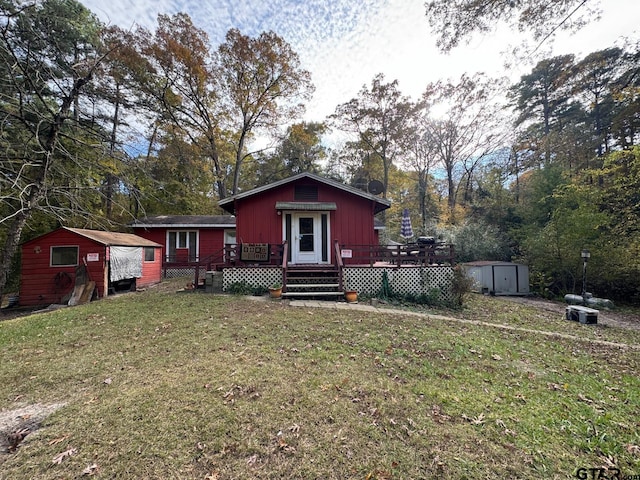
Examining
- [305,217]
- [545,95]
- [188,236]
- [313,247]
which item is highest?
[545,95]

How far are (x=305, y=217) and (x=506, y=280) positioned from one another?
1033 cm

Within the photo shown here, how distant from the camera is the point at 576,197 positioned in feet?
41.2

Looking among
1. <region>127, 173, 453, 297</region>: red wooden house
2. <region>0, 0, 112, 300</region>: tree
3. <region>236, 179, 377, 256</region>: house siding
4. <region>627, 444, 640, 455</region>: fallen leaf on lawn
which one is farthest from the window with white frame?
<region>627, 444, 640, 455</region>: fallen leaf on lawn

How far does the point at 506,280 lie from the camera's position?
13.2 meters

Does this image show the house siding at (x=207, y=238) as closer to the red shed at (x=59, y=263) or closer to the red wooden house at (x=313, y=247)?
the red wooden house at (x=313, y=247)

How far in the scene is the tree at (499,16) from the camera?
6.35 meters

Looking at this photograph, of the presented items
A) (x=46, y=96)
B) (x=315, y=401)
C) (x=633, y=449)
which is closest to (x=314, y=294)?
(x=315, y=401)

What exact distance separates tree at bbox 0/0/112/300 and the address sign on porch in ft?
15.1

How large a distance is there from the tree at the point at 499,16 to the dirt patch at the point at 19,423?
1051 cm

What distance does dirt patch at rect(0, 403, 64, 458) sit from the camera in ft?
8.02

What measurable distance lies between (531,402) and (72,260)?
13876 millimetres

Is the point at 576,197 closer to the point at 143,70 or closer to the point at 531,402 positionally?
the point at 531,402

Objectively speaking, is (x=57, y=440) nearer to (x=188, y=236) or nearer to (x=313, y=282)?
(x=313, y=282)

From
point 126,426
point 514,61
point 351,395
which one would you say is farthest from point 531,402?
point 514,61
